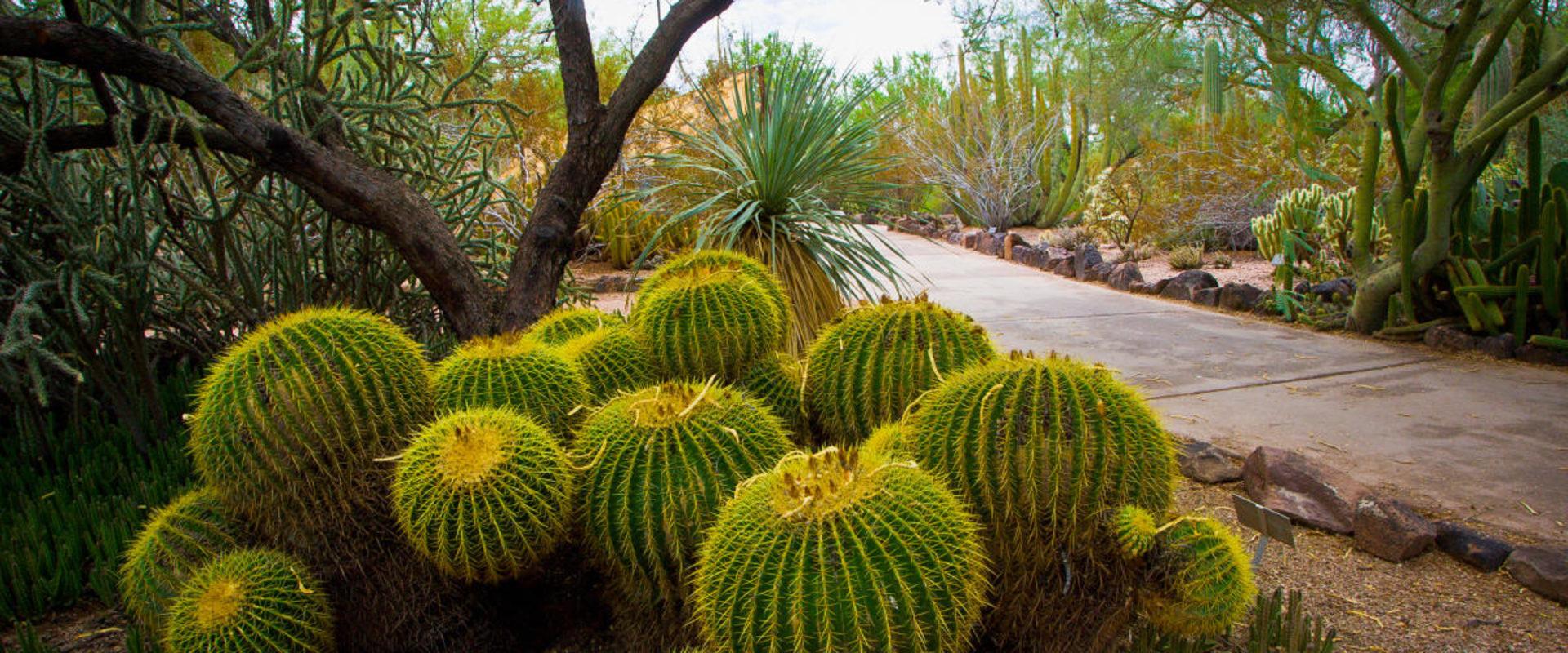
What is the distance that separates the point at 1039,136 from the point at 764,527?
53.8ft

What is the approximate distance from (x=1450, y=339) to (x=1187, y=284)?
2612 mm

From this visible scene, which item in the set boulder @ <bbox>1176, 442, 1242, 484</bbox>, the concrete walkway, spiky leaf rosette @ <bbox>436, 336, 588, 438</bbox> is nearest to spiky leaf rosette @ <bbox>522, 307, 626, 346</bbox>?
spiky leaf rosette @ <bbox>436, 336, 588, 438</bbox>

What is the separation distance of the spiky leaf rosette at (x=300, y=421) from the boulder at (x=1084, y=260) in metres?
8.82

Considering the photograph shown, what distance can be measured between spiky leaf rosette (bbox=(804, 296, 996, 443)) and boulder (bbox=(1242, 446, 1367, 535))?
61.1 inches

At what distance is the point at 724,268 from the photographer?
2.20 m

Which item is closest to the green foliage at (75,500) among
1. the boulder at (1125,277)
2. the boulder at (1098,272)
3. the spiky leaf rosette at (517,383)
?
the spiky leaf rosette at (517,383)

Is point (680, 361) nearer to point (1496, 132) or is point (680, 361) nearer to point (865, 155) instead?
point (865, 155)

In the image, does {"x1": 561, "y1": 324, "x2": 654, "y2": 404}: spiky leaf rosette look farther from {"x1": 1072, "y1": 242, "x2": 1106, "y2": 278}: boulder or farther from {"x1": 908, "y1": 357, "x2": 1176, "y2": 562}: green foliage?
{"x1": 1072, "y1": 242, "x2": 1106, "y2": 278}: boulder

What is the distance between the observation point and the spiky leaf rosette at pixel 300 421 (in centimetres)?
160

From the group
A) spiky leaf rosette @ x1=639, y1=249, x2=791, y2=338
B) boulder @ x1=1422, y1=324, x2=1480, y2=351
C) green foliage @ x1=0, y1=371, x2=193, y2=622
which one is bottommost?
green foliage @ x1=0, y1=371, x2=193, y2=622

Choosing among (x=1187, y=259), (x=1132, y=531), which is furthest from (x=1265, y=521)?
(x=1187, y=259)

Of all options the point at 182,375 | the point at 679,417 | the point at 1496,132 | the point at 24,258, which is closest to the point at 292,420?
the point at 679,417

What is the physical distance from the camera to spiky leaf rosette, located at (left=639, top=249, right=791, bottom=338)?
2.20 meters

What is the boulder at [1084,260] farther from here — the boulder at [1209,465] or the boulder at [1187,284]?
the boulder at [1209,465]
